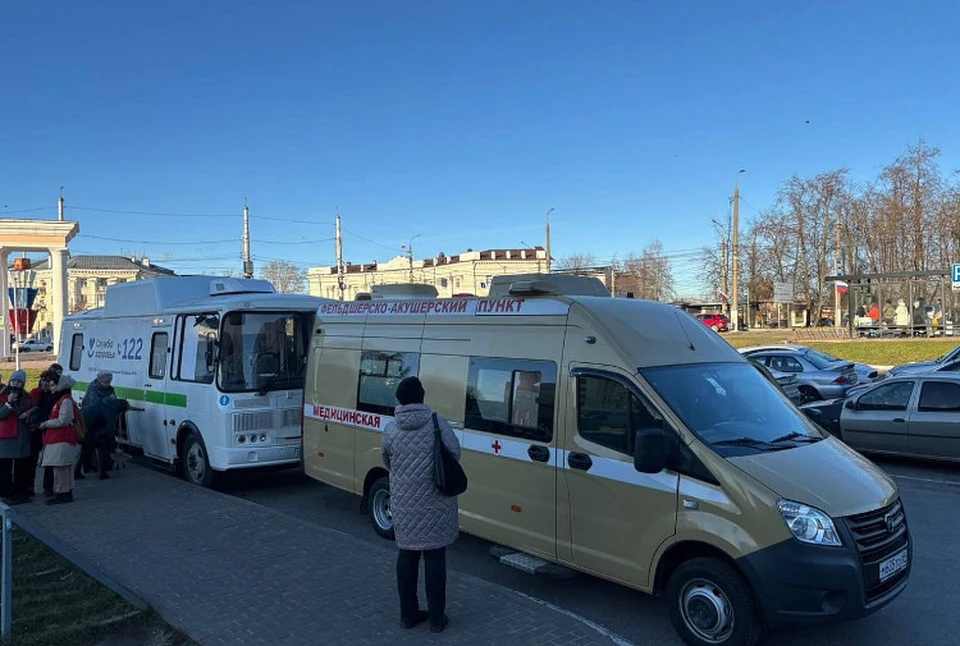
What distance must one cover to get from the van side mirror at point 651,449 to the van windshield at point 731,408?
1.14 feet

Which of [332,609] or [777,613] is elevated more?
[777,613]

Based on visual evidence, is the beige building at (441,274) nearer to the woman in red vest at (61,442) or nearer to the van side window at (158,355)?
the van side window at (158,355)

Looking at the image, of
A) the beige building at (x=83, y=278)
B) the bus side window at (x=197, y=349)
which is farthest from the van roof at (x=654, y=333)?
the beige building at (x=83, y=278)

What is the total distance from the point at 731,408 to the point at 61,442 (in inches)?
316

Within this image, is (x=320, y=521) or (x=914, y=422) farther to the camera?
(x=914, y=422)

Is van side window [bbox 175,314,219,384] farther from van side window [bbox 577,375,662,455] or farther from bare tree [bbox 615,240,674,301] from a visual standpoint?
bare tree [bbox 615,240,674,301]

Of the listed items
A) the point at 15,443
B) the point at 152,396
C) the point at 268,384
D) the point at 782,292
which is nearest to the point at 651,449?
the point at 268,384

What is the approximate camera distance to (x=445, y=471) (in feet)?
16.0

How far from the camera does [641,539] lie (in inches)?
202

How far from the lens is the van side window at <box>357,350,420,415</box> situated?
7.62 metres

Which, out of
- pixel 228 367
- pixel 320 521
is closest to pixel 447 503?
pixel 320 521

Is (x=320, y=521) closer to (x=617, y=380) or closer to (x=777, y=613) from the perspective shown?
(x=617, y=380)

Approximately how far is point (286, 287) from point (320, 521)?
66.8m

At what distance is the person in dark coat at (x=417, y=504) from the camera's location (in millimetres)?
4918
